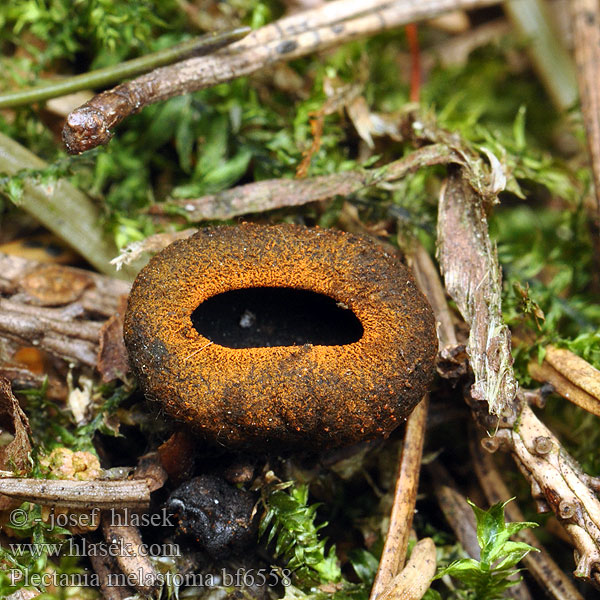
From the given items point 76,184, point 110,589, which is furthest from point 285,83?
point 110,589

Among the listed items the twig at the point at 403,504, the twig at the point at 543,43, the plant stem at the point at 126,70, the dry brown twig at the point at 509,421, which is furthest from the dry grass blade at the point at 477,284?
the twig at the point at 543,43

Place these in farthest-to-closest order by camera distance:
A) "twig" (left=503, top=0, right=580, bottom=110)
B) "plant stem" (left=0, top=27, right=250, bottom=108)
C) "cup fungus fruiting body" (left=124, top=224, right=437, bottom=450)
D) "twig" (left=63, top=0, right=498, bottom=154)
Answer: "twig" (left=503, top=0, right=580, bottom=110) → "plant stem" (left=0, top=27, right=250, bottom=108) → "twig" (left=63, top=0, right=498, bottom=154) → "cup fungus fruiting body" (left=124, top=224, right=437, bottom=450)

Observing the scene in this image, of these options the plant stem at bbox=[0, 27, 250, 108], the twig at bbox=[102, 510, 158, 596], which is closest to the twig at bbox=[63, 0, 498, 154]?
the plant stem at bbox=[0, 27, 250, 108]

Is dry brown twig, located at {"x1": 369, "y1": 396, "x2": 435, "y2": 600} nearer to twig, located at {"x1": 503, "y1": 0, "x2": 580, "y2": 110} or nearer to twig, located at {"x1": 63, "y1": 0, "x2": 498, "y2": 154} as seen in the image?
twig, located at {"x1": 63, "y1": 0, "x2": 498, "y2": 154}

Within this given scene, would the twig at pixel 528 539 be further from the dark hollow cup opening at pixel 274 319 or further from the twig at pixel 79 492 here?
the twig at pixel 79 492

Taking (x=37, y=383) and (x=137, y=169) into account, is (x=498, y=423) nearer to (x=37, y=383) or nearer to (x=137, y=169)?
(x=37, y=383)
